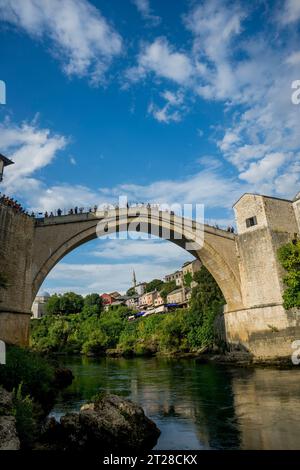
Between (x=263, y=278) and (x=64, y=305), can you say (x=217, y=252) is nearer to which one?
(x=263, y=278)

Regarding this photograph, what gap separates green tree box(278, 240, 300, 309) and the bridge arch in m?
3.85

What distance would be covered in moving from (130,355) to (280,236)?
2320cm

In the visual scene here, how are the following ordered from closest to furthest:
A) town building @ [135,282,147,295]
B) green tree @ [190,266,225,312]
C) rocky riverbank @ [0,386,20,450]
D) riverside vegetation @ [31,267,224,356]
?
rocky riverbank @ [0,386,20,450]
green tree @ [190,266,225,312]
riverside vegetation @ [31,267,224,356]
town building @ [135,282,147,295]

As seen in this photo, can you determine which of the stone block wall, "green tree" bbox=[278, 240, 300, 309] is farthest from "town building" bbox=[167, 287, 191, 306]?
the stone block wall

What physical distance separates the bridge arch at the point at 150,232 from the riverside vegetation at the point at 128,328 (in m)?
4.90

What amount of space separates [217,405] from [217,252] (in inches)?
569

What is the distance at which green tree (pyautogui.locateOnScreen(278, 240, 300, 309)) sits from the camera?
63.1ft

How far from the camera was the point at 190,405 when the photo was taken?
400 inches

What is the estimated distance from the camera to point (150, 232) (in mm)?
24516

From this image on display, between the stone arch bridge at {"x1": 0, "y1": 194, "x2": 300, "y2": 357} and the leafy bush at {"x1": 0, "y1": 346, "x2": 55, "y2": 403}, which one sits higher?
the stone arch bridge at {"x1": 0, "y1": 194, "x2": 300, "y2": 357}

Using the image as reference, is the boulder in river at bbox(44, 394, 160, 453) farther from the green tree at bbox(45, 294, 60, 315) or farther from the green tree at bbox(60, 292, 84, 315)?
the green tree at bbox(45, 294, 60, 315)

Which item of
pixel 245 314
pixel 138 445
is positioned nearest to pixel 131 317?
pixel 245 314

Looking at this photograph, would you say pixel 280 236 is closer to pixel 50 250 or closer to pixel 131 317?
pixel 50 250

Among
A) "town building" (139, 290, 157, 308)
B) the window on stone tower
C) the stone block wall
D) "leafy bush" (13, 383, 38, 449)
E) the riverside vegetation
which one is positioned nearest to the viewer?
"leafy bush" (13, 383, 38, 449)
